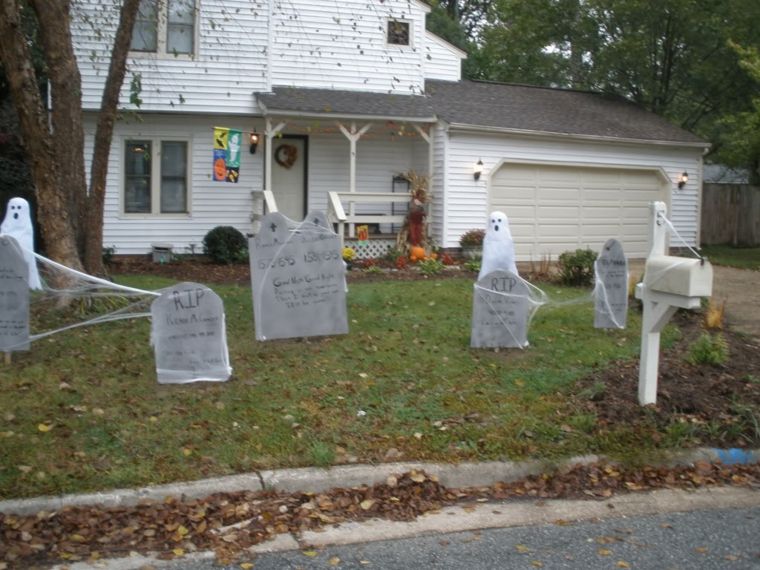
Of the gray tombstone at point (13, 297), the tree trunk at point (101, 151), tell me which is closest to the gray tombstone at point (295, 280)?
the gray tombstone at point (13, 297)

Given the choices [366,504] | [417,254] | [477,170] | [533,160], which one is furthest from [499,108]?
[366,504]

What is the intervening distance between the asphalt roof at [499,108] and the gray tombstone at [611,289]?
721cm

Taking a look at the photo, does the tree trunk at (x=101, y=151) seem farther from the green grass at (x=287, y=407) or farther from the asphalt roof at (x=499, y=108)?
the asphalt roof at (x=499, y=108)

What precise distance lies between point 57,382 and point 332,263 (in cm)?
294

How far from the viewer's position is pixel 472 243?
18516 mm

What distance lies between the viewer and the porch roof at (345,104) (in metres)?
17.6

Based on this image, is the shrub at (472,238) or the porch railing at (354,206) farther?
the shrub at (472,238)

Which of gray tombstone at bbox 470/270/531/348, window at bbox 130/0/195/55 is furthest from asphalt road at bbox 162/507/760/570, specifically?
window at bbox 130/0/195/55

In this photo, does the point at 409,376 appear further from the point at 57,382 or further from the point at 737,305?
the point at 737,305

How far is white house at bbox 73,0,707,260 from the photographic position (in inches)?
701

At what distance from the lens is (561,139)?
1978 cm

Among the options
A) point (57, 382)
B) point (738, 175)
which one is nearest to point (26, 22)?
point (57, 382)

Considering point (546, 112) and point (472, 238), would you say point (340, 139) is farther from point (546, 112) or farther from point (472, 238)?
point (546, 112)

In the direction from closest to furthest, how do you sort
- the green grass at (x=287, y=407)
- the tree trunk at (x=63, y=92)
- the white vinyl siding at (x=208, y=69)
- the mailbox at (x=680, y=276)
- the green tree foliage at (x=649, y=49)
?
the green grass at (x=287, y=407), the mailbox at (x=680, y=276), the tree trunk at (x=63, y=92), the white vinyl siding at (x=208, y=69), the green tree foliage at (x=649, y=49)
